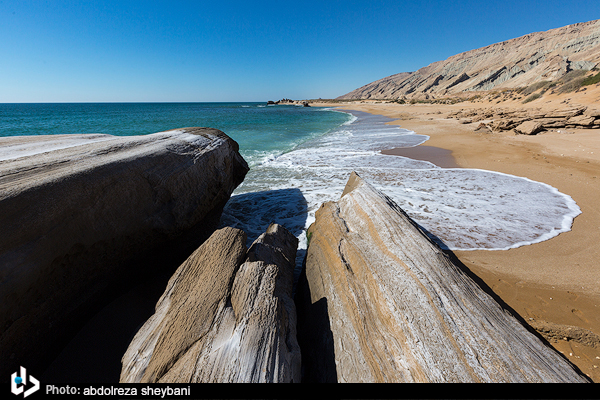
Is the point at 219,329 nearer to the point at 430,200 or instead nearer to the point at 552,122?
the point at 430,200

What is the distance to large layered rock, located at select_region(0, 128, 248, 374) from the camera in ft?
6.24

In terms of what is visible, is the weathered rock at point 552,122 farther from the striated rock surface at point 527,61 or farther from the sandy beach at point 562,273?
the striated rock surface at point 527,61

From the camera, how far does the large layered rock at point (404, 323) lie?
154cm

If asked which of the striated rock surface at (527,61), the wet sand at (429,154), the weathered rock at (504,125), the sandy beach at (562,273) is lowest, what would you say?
the sandy beach at (562,273)

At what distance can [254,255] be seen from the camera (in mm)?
2512

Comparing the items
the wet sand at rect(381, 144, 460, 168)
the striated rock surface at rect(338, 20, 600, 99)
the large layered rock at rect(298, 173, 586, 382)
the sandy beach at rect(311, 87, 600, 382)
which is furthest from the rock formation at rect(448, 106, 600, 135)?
the striated rock surface at rect(338, 20, 600, 99)

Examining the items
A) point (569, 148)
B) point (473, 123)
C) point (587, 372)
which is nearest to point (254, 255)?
point (587, 372)

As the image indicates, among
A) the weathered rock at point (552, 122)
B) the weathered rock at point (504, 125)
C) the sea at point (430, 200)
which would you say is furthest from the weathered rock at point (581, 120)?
the sea at point (430, 200)

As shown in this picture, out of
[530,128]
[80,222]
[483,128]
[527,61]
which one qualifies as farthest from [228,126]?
[527,61]

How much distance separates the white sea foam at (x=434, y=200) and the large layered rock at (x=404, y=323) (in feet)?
5.59

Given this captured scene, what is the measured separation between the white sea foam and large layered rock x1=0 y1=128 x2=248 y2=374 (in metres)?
1.56

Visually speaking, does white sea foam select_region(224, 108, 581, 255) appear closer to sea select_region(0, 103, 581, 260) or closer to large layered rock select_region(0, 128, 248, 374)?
sea select_region(0, 103, 581, 260)

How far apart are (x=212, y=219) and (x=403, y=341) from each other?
3.38 metres

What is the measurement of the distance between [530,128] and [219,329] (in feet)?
49.3
